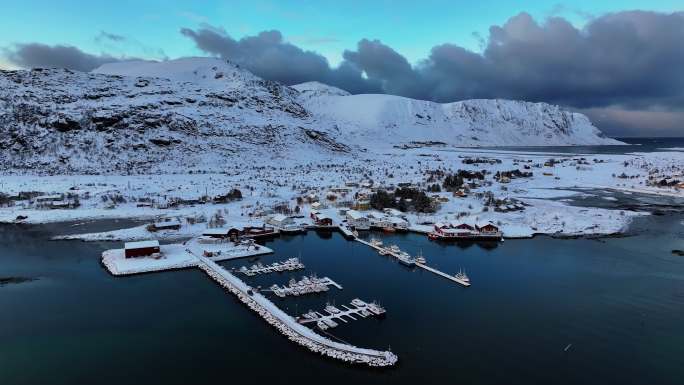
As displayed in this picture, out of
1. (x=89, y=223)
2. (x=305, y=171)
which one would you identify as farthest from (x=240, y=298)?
(x=305, y=171)

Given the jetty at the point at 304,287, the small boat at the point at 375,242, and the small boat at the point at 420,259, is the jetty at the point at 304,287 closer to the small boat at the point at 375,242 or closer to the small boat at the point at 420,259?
the small boat at the point at 420,259

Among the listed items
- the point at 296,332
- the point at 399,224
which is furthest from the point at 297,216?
the point at 296,332

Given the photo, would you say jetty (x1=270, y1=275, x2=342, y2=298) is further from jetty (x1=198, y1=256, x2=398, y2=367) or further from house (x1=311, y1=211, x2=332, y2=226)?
house (x1=311, y1=211, x2=332, y2=226)

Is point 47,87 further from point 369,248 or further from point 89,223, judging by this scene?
point 369,248

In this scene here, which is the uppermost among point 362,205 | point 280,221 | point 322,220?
point 362,205

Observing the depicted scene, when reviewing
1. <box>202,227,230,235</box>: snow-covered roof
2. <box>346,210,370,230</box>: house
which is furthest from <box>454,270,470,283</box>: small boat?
<box>202,227,230,235</box>: snow-covered roof

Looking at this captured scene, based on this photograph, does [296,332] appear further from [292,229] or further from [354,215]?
[354,215]
